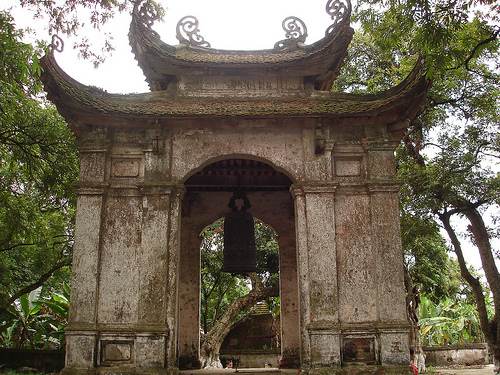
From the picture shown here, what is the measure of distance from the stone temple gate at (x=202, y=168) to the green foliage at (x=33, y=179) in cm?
191

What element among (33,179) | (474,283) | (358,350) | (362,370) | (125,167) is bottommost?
(362,370)

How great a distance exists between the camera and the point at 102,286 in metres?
8.43

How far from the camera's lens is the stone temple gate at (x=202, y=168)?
820 centimetres

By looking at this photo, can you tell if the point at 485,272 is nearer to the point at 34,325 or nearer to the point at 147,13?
the point at 147,13

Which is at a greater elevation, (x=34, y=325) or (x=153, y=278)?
(x=153, y=278)

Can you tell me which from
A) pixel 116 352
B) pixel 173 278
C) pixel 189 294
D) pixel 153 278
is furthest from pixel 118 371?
pixel 189 294

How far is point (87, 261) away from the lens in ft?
27.8

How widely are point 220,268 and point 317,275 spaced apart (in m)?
12.7

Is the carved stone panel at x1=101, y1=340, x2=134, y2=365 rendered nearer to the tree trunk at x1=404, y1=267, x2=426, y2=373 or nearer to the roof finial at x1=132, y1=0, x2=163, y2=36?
the roof finial at x1=132, y1=0, x2=163, y2=36

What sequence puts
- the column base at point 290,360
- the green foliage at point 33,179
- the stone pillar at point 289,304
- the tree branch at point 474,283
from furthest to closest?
the tree branch at point 474,283 < the stone pillar at point 289,304 < the column base at point 290,360 < the green foliage at point 33,179

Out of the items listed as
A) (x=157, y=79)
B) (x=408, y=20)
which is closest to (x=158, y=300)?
(x=157, y=79)

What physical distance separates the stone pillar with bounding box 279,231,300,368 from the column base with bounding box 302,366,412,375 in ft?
10.6

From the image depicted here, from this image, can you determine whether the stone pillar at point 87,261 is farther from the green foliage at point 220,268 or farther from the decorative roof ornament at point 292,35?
the green foliage at point 220,268

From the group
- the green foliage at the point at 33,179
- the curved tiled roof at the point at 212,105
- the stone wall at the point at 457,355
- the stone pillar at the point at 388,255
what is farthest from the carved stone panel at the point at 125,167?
the stone wall at the point at 457,355
